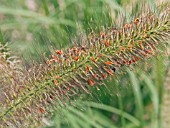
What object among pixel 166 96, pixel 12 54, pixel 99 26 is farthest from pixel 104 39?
pixel 166 96

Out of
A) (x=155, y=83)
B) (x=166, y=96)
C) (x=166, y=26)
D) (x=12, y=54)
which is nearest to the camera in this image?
(x=166, y=26)

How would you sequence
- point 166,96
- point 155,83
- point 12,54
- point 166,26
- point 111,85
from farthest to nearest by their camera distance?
1. point 155,83
2. point 166,96
3. point 12,54
4. point 111,85
5. point 166,26

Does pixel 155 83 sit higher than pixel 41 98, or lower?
lower

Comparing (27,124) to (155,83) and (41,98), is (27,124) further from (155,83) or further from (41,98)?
(155,83)

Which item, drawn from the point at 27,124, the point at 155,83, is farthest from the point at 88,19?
the point at 155,83

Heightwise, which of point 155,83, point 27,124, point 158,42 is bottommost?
point 155,83

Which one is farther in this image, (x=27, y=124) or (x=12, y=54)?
(x=12, y=54)
